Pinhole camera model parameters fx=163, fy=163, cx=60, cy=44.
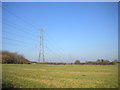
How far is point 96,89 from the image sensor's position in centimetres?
853

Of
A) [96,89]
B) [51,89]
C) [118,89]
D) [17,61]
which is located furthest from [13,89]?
[17,61]

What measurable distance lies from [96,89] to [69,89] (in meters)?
1.45

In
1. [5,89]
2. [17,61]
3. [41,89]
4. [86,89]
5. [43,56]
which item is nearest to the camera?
[5,89]

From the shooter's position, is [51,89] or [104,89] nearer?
[51,89]

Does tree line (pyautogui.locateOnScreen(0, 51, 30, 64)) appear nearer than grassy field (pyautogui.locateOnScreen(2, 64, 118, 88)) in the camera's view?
No

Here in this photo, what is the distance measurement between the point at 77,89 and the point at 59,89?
3.08ft

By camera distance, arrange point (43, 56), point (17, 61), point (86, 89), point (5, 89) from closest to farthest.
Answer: point (5, 89) < point (86, 89) < point (43, 56) < point (17, 61)

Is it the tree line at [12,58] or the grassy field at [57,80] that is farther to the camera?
the tree line at [12,58]

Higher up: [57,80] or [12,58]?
[57,80]

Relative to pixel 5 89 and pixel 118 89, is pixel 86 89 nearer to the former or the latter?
pixel 118 89

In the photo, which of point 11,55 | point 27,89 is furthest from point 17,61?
point 27,89

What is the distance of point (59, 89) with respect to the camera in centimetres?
818

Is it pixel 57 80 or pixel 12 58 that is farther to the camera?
pixel 12 58

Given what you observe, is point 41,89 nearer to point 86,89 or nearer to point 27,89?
point 27,89
